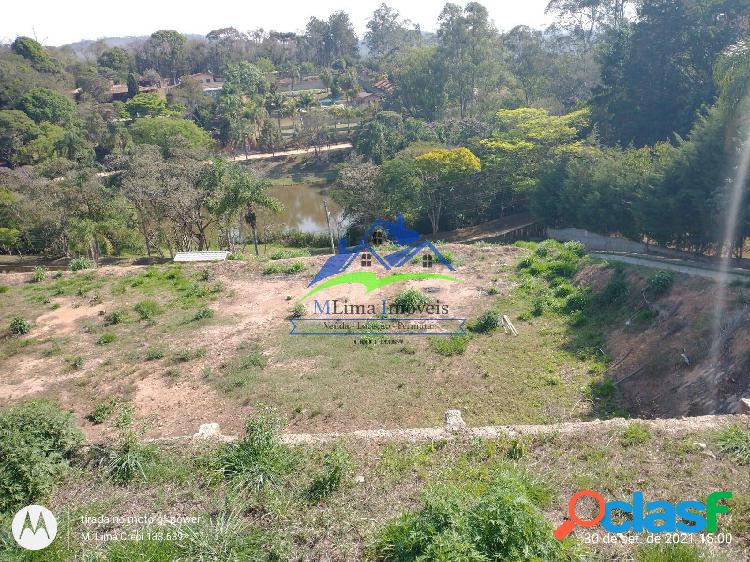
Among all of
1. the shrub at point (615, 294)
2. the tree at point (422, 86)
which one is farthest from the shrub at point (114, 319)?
the tree at point (422, 86)

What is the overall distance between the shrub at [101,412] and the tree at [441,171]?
18.2 m

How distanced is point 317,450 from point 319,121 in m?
44.0

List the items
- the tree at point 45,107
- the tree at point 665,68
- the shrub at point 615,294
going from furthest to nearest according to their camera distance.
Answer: the tree at point 45,107
the tree at point 665,68
the shrub at point 615,294

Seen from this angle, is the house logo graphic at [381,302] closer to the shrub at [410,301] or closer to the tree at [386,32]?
the shrub at [410,301]

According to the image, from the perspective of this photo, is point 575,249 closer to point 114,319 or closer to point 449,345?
point 449,345

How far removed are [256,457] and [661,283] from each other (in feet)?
34.8

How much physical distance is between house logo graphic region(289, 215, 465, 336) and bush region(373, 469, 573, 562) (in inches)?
316

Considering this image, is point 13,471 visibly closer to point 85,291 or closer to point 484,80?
point 85,291

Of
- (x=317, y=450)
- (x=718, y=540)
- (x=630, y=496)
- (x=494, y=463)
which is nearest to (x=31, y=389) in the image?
(x=317, y=450)

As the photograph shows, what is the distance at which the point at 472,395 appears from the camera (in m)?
10.6

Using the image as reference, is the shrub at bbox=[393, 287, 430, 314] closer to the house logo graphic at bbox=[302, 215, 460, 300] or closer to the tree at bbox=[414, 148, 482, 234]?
the house logo graphic at bbox=[302, 215, 460, 300]

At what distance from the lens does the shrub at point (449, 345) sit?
12.3 meters

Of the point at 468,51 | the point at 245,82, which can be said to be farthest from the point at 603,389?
the point at 245,82

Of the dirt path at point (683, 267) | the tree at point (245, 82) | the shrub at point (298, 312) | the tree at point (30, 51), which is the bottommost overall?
the shrub at point (298, 312)
